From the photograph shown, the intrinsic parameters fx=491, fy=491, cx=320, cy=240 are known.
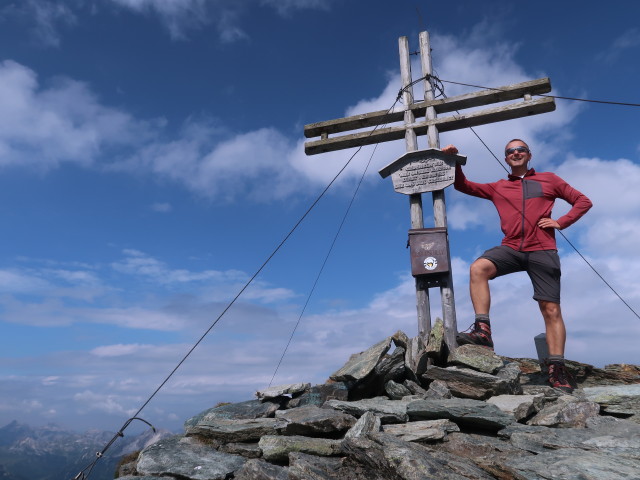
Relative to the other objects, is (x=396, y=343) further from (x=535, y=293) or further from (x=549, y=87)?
(x=549, y=87)

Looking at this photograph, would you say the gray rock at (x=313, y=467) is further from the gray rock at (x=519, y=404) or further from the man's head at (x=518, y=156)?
the man's head at (x=518, y=156)

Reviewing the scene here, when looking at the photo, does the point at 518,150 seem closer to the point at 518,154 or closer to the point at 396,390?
the point at 518,154

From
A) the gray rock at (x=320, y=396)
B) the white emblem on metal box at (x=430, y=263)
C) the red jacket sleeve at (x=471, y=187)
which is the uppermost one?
the red jacket sleeve at (x=471, y=187)

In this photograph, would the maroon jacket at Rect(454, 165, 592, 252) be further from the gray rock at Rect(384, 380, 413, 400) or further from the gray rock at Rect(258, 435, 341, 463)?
the gray rock at Rect(258, 435, 341, 463)

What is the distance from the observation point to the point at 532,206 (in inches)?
365

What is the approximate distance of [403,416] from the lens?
21.6 ft

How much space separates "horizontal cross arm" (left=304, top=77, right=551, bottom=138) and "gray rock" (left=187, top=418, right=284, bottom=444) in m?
7.08

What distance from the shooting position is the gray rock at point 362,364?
792cm

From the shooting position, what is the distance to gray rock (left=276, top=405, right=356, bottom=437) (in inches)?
244

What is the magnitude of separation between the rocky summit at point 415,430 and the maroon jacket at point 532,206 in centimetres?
227

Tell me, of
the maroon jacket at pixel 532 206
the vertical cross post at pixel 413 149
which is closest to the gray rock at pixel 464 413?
the vertical cross post at pixel 413 149

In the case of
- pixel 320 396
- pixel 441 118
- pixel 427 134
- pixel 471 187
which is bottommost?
pixel 320 396

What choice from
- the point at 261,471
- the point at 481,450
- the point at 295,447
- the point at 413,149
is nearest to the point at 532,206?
the point at 413,149

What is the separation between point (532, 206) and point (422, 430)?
17.0ft
